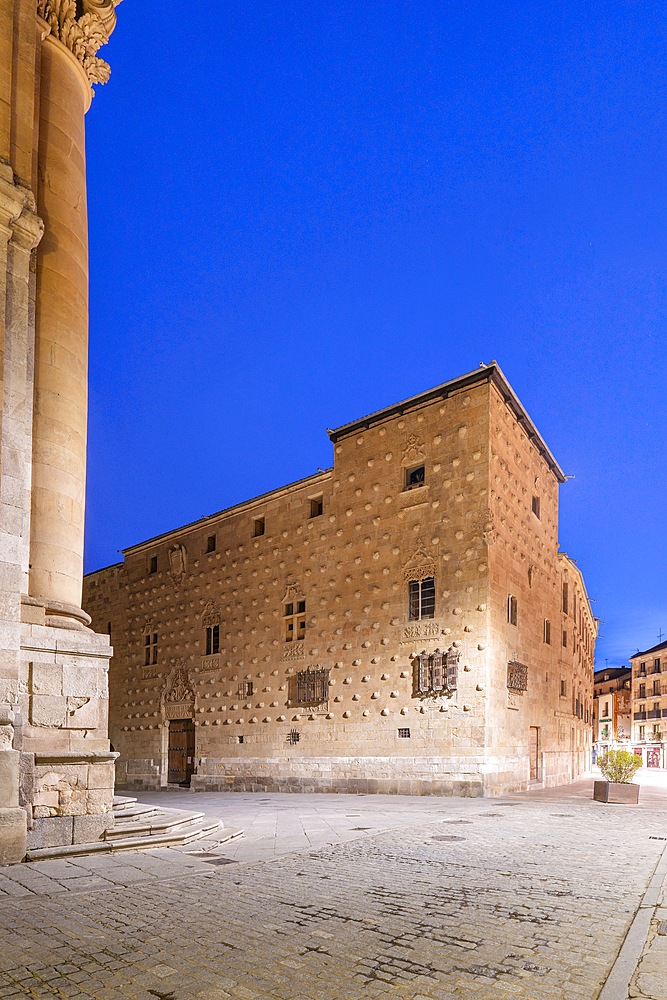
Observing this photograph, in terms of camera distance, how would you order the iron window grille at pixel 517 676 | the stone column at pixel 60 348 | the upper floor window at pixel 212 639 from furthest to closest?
the upper floor window at pixel 212 639
the iron window grille at pixel 517 676
the stone column at pixel 60 348

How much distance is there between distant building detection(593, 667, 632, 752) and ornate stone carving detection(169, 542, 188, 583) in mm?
60009

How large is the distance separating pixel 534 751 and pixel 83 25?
22.9 meters

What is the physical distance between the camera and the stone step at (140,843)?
8.85 meters

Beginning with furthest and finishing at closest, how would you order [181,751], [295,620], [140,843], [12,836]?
[181,751] < [295,620] < [140,843] < [12,836]

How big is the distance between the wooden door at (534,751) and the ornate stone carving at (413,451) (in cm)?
948

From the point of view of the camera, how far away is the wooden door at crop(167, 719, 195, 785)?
2964cm

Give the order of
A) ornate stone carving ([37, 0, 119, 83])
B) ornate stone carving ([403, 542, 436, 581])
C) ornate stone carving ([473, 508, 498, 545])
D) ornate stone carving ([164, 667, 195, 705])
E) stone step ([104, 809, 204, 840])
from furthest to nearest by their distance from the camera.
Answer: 1. ornate stone carving ([164, 667, 195, 705])
2. ornate stone carving ([403, 542, 436, 581])
3. ornate stone carving ([473, 508, 498, 545])
4. ornate stone carving ([37, 0, 119, 83])
5. stone step ([104, 809, 204, 840])

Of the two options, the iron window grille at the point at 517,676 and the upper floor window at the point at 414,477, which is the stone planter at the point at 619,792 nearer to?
the iron window grille at the point at 517,676

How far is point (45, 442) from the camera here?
36.3ft

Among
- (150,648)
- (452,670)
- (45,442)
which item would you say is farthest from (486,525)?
(150,648)

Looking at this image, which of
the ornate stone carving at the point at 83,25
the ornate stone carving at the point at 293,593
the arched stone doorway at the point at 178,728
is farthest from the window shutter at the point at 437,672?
the ornate stone carving at the point at 83,25

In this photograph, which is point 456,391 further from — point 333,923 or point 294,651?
point 333,923

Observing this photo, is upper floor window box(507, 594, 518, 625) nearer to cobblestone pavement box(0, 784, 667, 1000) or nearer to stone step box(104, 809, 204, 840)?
cobblestone pavement box(0, 784, 667, 1000)

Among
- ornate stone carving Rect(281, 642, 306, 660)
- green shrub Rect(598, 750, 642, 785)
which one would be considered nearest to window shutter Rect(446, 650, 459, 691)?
green shrub Rect(598, 750, 642, 785)
